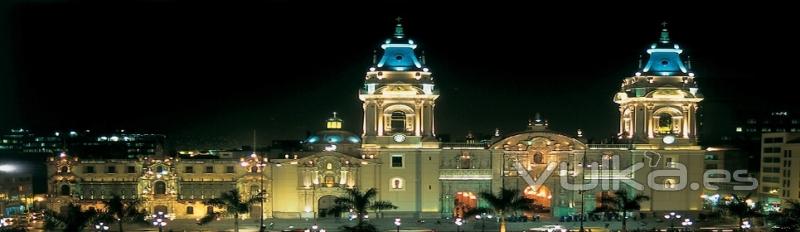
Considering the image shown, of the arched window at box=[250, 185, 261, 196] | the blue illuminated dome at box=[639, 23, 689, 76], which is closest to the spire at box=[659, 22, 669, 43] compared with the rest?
the blue illuminated dome at box=[639, 23, 689, 76]

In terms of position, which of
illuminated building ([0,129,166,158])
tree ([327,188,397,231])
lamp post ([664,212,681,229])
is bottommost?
lamp post ([664,212,681,229])

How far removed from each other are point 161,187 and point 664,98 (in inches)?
1381

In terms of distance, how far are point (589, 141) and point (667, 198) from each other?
262 inches

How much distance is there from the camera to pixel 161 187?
67.3 metres

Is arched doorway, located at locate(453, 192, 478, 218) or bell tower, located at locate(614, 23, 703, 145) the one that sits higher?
bell tower, located at locate(614, 23, 703, 145)

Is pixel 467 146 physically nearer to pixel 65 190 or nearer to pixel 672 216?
pixel 672 216

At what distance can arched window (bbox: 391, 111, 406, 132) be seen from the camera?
68125 mm

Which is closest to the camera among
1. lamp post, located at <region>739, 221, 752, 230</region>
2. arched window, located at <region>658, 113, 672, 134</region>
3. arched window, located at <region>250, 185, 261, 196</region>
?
lamp post, located at <region>739, 221, 752, 230</region>

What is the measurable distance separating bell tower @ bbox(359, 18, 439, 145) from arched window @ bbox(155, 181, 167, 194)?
1388 cm

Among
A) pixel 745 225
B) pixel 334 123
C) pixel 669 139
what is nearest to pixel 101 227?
pixel 334 123

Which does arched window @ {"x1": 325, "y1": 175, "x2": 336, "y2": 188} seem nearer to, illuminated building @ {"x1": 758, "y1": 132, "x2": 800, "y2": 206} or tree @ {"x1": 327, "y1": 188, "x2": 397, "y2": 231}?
tree @ {"x1": 327, "y1": 188, "x2": 397, "y2": 231}

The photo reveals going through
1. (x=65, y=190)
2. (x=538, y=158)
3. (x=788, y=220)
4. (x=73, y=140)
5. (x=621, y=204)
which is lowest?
(x=621, y=204)

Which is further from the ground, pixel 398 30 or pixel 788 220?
pixel 398 30

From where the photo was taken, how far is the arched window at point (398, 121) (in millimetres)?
68125
